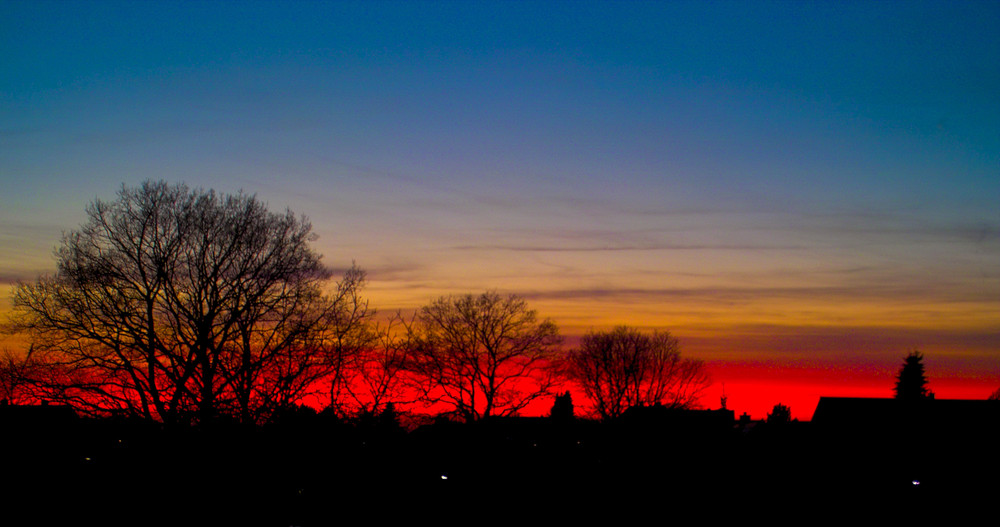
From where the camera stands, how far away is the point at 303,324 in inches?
835

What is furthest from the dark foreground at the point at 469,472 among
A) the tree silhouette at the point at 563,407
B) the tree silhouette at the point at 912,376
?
the tree silhouette at the point at 912,376

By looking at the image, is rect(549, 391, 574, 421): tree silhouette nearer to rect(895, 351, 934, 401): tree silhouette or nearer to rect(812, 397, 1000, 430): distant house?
rect(812, 397, 1000, 430): distant house

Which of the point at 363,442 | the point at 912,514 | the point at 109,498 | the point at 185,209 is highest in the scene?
the point at 185,209

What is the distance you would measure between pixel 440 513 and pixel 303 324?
25.4 feet

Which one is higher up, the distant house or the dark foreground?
the distant house

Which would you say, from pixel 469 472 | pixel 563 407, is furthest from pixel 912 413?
pixel 469 472

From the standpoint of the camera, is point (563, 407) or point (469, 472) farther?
point (563, 407)

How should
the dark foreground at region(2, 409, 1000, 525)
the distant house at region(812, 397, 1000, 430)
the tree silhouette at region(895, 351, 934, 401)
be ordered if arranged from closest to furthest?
the dark foreground at region(2, 409, 1000, 525) → the distant house at region(812, 397, 1000, 430) → the tree silhouette at region(895, 351, 934, 401)

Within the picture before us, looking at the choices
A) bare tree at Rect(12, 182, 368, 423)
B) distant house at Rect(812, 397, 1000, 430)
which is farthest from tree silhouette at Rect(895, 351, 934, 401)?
bare tree at Rect(12, 182, 368, 423)

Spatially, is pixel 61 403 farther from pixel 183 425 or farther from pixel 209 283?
pixel 209 283

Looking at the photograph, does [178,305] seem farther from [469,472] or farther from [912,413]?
[912,413]

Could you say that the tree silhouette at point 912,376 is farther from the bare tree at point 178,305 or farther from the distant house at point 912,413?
the bare tree at point 178,305

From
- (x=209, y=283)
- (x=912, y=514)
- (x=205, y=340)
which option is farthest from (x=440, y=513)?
(x=912, y=514)

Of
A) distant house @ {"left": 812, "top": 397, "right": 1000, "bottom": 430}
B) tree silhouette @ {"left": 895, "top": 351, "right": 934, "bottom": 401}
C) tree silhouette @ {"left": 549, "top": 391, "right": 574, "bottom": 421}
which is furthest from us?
tree silhouette @ {"left": 895, "top": 351, "right": 934, "bottom": 401}
